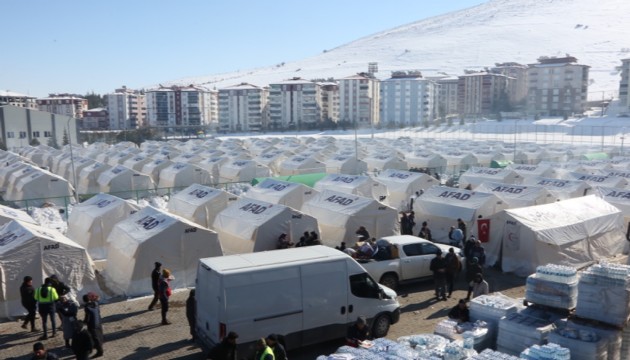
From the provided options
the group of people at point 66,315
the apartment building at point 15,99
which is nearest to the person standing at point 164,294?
the group of people at point 66,315

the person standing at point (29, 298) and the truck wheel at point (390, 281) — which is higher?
the person standing at point (29, 298)

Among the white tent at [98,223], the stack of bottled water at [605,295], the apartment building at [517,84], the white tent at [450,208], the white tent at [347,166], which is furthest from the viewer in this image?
the apartment building at [517,84]

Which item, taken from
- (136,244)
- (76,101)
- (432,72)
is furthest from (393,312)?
(432,72)

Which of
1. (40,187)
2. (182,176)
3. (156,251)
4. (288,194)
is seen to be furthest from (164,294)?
(182,176)

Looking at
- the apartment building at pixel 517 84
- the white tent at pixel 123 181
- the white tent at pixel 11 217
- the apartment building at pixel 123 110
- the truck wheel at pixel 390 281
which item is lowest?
the truck wheel at pixel 390 281

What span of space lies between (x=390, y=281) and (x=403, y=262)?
0.58m

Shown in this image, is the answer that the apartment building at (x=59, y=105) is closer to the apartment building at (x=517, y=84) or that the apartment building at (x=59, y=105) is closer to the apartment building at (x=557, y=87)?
the apartment building at (x=557, y=87)

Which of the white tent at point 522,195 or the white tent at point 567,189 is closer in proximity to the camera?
the white tent at point 522,195

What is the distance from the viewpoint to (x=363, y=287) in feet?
32.2

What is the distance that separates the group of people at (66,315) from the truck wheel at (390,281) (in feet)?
20.7

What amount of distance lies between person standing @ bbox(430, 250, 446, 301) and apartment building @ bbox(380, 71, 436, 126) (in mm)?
110577

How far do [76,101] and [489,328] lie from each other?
125 m

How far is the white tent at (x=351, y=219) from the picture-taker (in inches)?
639

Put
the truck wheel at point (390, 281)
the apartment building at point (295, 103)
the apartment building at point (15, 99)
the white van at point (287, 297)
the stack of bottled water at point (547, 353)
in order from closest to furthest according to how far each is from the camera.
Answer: the stack of bottled water at point (547, 353) < the white van at point (287, 297) < the truck wheel at point (390, 281) < the apartment building at point (15, 99) < the apartment building at point (295, 103)
